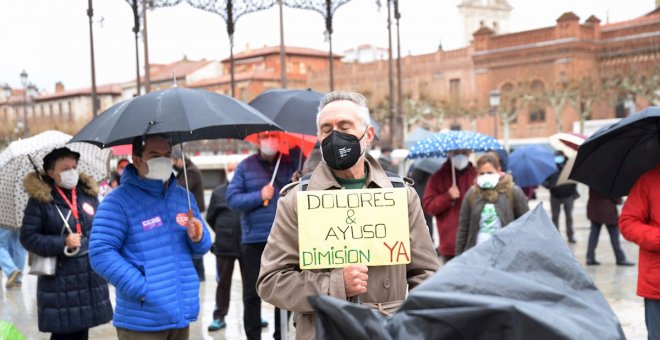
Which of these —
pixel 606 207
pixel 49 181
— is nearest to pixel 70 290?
pixel 49 181

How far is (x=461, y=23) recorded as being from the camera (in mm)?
96188

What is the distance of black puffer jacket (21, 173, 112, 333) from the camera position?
→ 5008 mm

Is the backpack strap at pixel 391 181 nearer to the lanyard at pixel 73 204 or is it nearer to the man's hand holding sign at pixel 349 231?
the man's hand holding sign at pixel 349 231

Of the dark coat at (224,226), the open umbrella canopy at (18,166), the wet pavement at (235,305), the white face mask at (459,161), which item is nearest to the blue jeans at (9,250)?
the wet pavement at (235,305)

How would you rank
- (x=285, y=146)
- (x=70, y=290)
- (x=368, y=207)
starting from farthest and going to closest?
(x=285, y=146)
(x=70, y=290)
(x=368, y=207)

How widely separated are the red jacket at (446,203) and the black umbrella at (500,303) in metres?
5.77

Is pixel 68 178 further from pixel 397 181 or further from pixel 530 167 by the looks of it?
pixel 530 167

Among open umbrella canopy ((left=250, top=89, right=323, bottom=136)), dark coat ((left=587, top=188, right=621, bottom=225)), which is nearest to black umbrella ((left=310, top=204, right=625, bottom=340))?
open umbrella canopy ((left=250, top=89, right=323, bottom=136))

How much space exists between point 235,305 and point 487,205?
11.1 feet

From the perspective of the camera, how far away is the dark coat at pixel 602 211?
11.3 m

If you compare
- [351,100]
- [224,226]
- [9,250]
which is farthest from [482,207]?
[9,250]

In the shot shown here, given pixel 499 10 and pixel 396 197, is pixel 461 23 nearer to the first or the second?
pixel 499 10

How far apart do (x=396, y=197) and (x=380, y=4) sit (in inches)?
795

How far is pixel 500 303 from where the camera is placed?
1665 millimetres
